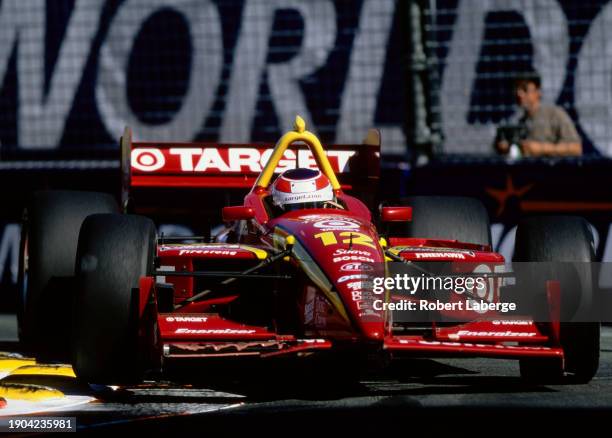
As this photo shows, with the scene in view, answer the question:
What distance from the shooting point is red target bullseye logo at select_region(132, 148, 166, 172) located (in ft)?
28.1

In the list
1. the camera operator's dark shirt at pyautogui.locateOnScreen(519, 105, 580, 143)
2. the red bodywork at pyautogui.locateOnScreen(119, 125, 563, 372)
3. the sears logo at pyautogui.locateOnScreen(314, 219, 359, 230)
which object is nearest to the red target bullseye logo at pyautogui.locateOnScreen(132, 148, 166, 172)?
the red bodywork at pyautogui.locateOnScreen(119, 125, 563, 372)

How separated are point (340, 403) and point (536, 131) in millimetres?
5806

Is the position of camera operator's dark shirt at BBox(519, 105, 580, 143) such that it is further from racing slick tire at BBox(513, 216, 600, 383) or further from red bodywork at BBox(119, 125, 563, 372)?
racing slick tire at BBox(513, 216, 600, 383)

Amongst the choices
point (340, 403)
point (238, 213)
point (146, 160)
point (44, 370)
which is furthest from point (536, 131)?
point (340, 403)

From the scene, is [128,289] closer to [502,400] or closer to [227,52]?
[502,400]

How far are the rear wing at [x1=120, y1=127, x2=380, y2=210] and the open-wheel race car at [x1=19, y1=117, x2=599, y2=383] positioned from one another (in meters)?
0.50

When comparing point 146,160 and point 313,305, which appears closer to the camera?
point 313,305

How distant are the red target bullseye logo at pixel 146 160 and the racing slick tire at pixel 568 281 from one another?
105 inches

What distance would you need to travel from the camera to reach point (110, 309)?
19.4 ft

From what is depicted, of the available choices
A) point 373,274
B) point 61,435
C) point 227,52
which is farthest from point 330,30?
point 61,435

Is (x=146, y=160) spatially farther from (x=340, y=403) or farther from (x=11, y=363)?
(x=340, y=403)

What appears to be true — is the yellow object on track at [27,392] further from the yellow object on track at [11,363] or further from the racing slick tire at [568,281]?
the racing slick tire at [568,281]

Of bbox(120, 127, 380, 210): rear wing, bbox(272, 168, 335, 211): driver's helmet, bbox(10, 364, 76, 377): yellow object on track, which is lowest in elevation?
bbox(10, 364, 76, 377): yellow object on track

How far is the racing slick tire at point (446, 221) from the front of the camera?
8102mm
